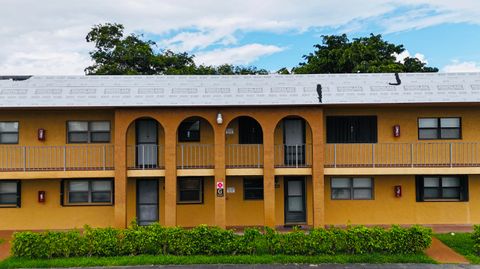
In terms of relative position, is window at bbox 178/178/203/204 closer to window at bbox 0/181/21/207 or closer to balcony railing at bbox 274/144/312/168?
balcony railing at bbox 274/144/312/168

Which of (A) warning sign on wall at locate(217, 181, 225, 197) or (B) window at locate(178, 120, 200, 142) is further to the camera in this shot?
(B) window at locate(178, 120, 200, 142)

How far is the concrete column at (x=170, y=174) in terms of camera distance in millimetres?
15211

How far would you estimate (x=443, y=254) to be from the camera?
12.9 meters

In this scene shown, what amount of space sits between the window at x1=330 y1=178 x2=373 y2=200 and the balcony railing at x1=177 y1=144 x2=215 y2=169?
4964mm

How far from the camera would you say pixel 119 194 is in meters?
15.2

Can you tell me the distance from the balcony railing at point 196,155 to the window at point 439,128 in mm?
8171

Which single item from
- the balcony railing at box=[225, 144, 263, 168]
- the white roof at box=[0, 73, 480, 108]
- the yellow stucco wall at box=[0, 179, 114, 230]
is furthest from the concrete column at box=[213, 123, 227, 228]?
the yellow stucco wall at box=[0, 179, 114, 230]

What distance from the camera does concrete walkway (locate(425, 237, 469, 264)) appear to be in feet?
40.5

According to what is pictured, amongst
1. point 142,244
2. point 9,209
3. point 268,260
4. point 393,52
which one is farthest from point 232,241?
point 393,52

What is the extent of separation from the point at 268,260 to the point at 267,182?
3636mm

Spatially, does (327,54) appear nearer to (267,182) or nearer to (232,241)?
(267,182)

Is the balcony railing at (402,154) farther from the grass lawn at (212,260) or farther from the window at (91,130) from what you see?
the window at (91,130)

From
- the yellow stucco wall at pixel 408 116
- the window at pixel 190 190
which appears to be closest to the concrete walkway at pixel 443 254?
the yellow stucco wall at pixel 408 116

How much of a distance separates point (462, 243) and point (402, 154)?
3.71 m
